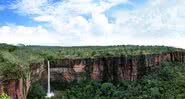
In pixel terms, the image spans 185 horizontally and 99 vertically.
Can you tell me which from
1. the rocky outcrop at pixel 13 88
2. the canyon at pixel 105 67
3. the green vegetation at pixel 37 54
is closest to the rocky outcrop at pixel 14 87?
the rocky outcrop at pixel 13 88

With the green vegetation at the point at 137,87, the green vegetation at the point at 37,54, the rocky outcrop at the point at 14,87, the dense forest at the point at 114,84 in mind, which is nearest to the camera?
the rocky outcrop at the point at 14,87

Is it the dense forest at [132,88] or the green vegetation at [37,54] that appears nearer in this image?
the green vegetation at [37,54]

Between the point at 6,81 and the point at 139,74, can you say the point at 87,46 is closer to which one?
the point at 139,74

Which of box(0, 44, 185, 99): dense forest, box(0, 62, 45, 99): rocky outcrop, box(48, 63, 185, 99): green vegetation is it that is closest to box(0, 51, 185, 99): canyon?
box(0, 44, 185, 99): dense forest

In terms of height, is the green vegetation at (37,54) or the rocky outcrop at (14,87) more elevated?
the green vegetation at (37,54)

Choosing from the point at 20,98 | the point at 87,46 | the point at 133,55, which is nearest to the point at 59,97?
the point at 133,55

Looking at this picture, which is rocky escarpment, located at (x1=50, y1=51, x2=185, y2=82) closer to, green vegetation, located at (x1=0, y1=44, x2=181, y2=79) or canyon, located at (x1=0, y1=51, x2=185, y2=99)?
canyon, located at (x1=0, y1=51, x2=185, y2=99)

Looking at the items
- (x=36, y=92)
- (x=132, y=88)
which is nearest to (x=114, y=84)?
(x=132, y=88)

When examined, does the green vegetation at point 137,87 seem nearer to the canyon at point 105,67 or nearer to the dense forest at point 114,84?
the dense forest at point 114,84

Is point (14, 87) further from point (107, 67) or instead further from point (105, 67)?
point (107, 67)
